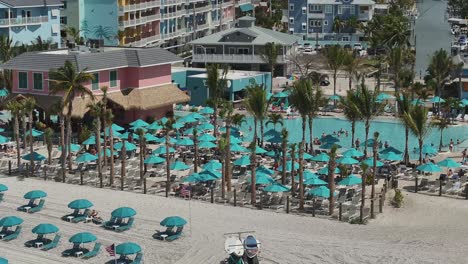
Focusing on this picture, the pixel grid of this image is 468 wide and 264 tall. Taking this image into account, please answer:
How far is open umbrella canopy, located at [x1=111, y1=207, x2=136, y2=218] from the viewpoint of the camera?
35.1m

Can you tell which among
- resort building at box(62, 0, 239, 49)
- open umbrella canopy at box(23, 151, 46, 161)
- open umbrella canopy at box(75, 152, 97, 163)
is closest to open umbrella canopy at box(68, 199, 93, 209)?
open umbrella canopy at box(75, 152, 97, 163)

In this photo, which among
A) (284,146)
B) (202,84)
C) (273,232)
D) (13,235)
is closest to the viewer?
(13,235)

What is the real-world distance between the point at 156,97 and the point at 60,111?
12922 millimetres

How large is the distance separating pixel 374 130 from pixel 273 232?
2570 cm

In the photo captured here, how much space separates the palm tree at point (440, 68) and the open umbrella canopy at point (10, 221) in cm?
3628

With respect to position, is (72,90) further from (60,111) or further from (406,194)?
(406,194)

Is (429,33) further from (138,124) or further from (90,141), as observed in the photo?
(90,141)

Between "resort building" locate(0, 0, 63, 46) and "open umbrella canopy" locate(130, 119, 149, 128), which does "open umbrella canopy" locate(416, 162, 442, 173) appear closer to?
"open umbrella canopy" locate(130, 119, 149, 128)

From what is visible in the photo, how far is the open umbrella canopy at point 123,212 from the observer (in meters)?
35.1

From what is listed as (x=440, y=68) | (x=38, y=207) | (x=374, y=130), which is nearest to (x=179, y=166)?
(x=38, y=207)

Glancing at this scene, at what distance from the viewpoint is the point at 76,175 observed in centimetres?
4438

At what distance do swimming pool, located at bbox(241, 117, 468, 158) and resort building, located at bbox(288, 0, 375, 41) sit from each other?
140 ft

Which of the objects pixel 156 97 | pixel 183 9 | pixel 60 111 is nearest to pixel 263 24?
pixel 183 9

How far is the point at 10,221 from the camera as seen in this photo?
3425 cm
